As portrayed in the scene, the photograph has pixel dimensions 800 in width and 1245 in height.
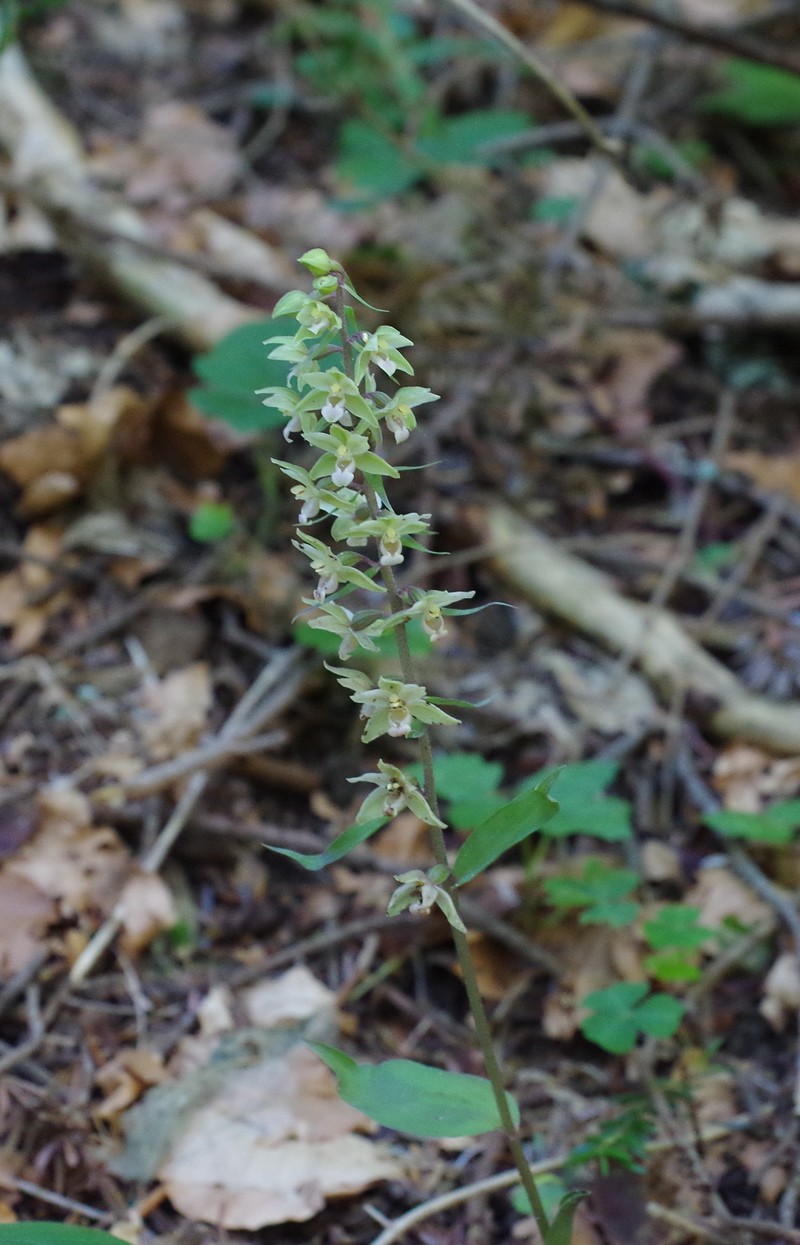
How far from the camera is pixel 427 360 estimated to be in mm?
Result: 4750

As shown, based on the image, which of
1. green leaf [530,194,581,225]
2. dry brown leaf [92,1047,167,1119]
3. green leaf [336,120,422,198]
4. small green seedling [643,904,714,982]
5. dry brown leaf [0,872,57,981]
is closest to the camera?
dry brown leaf [92,1047,167,1119]

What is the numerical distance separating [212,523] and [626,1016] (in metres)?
2.14

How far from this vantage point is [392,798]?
190 cm

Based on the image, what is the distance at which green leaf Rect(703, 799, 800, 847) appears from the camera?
301 cm

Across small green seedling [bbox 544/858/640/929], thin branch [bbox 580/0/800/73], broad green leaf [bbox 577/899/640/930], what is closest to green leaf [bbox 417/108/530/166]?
thin branch [bbox 580/0/800/73]

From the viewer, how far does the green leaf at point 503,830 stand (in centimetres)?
183

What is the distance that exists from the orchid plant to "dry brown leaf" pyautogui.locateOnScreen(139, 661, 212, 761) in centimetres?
166

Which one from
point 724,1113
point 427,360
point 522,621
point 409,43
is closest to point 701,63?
point 409,43

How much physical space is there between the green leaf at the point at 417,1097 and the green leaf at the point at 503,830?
1.18 feet

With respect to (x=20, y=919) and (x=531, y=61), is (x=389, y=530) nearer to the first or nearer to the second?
(x=20, y=919)

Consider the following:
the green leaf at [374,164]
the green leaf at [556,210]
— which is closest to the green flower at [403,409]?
the green leaf at [374,164]

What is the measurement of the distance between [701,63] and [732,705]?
467 centimetres

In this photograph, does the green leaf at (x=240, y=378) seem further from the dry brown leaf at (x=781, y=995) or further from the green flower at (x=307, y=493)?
the dry brown leaf at (x=781, y=995)

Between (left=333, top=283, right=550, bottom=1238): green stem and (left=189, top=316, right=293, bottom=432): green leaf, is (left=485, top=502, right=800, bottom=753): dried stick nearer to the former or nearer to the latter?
(left=189, top=316, right=293, bottom=432): green leaf
